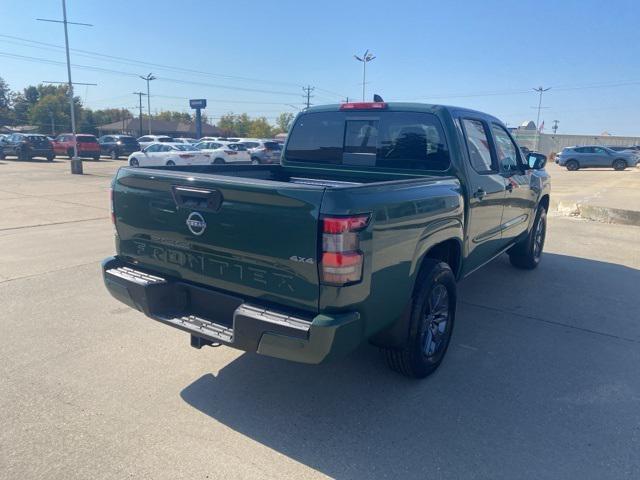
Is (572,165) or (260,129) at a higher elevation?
(260,129)

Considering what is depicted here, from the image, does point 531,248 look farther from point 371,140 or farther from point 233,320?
point 233,320

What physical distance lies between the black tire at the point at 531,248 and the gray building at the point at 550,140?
3986 centimetres

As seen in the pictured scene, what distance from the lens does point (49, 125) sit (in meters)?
89.9

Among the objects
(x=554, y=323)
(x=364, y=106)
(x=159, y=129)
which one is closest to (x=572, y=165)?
Answer: (x=554, y=323)

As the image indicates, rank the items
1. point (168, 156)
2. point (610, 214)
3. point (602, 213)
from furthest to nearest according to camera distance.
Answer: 1. point (168, 156)
2. point (602, 213)
3. point (610, 214)

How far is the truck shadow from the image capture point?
2.74m

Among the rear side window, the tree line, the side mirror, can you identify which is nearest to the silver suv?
the side mirror

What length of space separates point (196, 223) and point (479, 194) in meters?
2.50

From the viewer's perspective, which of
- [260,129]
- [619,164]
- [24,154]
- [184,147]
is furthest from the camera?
[260,129]

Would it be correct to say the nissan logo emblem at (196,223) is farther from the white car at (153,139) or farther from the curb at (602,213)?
the white car at (153,139)

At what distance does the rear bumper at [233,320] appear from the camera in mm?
2578

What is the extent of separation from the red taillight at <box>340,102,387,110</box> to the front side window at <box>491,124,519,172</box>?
1.35 m

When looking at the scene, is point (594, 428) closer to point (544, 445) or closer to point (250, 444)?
point (544, 445)

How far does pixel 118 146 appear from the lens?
121 feet
